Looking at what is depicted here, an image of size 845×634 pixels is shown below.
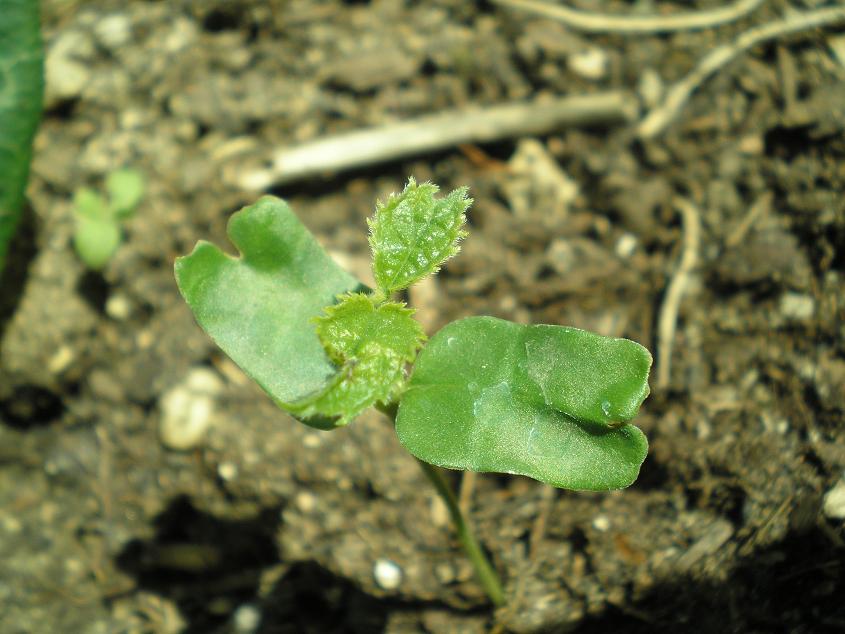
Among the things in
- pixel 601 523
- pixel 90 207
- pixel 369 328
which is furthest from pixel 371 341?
pixel 90 207

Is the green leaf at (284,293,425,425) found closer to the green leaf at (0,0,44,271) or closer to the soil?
the soil

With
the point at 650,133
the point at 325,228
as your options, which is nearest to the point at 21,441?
the point at 325,228

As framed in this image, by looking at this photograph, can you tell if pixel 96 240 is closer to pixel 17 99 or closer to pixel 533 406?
pixel 17 99

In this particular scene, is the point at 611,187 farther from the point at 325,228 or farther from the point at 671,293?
the point at 325,228

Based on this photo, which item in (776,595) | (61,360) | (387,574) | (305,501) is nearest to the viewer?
(776,595)

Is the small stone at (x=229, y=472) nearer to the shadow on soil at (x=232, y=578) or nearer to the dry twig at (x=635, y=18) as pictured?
the shadow on soil at (x=232, y=578)

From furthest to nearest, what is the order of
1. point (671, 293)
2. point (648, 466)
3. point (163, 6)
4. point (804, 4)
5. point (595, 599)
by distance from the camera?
point (163, 6), point (804, 4), point (671, 293), point (648, 466), point (595, 599)
